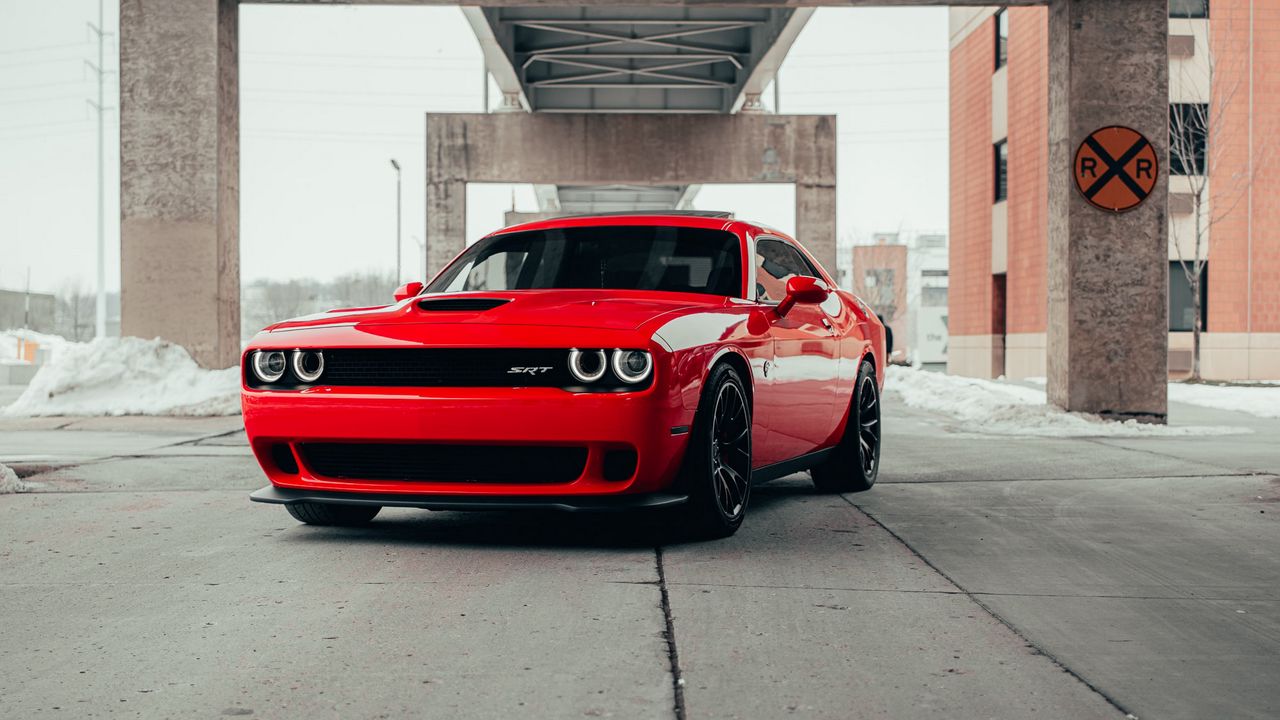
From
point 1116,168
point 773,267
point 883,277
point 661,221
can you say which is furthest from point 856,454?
point 883,277

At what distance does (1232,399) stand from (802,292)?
43.8 feet

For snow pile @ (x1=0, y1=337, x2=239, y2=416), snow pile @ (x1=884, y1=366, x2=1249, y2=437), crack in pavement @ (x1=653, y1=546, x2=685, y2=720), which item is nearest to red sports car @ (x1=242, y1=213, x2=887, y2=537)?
crack in pavement @ (x1=653, y1=546, x2=685, y2=720)

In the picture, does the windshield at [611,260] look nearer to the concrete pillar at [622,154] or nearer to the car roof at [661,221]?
the car roof at [661,221]

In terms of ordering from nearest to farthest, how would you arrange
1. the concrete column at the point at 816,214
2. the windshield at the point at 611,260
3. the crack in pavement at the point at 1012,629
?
the crack in pavement at the point at 1012,629 → the windshield at the point at 611,260 → the concrete column at the point at 816,214

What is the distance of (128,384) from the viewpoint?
14617 millimetres

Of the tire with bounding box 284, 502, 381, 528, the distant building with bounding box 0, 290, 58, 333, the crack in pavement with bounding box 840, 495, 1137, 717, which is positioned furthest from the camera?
the distant building with bounding box 0, 290, 58, 333

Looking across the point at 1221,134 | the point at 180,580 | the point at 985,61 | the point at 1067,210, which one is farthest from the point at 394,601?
the point at 985,61

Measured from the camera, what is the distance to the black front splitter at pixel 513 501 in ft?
16.6

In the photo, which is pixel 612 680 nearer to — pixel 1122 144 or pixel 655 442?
pixel 655 442

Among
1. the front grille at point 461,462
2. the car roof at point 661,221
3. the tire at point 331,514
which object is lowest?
the tire at point 331,514

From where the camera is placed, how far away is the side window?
6589 millimetres

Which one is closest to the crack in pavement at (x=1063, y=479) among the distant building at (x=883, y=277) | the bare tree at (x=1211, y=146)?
the bare tree at (x=1211, y=146)

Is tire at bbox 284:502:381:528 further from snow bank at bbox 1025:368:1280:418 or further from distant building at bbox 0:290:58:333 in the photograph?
distant building at bbox 0:290:58:333

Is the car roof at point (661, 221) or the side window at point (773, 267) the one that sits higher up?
the car roof at point (661, 221)
